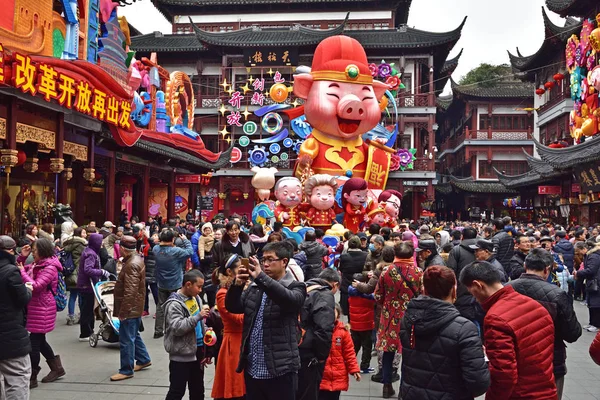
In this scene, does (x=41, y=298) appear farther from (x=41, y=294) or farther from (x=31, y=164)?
(x=31, y=164)

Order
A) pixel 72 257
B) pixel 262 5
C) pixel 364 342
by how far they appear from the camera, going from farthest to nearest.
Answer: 1. pixel 262 5
2. pixel 72 257
3. pixel 364 342

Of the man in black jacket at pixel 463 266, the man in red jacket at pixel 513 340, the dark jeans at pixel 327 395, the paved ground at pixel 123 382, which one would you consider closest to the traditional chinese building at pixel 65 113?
the paved ground at pixel 123 382

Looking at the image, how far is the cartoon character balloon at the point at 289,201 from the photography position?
13.7 m

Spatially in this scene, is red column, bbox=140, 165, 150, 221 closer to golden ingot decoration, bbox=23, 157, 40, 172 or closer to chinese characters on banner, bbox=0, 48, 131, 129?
chinese characters on banner, bbox=0, 48, 131, 129

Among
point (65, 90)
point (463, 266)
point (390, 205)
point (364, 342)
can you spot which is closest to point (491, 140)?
point (390, 205)

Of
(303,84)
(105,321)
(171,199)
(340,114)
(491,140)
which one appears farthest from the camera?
(491,140)

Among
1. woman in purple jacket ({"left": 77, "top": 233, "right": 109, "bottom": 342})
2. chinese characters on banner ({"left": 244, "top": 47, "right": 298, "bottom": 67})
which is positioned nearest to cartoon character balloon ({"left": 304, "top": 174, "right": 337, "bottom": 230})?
woman in purple jacket ({"left": 77, "top": 233, "right": 109, "bottom": 342})

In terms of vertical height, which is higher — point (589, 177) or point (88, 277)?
point (589, 177)

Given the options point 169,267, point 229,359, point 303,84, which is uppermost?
point 303,84

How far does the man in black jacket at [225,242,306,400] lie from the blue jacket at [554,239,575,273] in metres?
8.16

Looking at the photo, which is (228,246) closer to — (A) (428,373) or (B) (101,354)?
(B) (101,354)

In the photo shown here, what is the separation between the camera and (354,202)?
13852mm

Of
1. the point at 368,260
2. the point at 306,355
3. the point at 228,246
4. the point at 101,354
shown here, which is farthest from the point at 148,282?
the point at 306,355

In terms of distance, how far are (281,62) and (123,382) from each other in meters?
26.6
